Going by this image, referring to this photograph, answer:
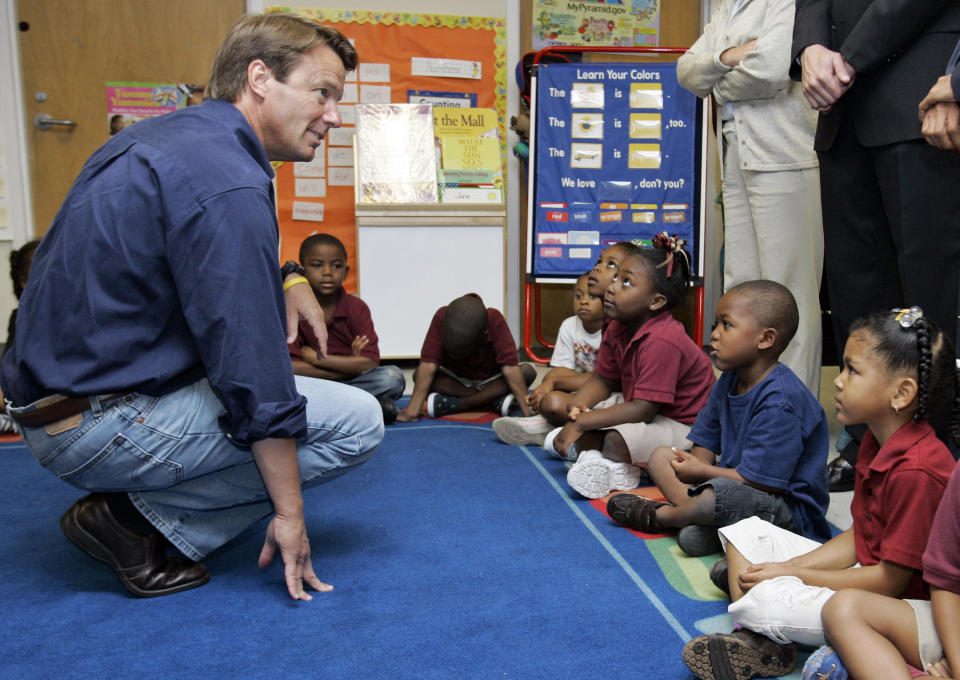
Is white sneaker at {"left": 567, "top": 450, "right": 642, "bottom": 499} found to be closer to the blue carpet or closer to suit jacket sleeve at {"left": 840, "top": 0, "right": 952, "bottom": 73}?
the blue carpet

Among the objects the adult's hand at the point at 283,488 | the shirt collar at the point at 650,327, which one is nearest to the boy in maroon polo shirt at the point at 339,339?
the shirt collar at the point at 650,327

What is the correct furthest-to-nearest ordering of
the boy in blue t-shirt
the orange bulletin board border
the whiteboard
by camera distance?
the orange bulletin board border, the whiteboard, the boy in blue t-shirt

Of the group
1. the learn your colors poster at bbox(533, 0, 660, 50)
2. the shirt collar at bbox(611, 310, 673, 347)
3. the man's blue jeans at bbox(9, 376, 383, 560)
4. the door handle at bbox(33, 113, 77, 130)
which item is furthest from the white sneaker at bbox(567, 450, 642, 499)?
the door handle at bbox(33, 113, 77, 130)

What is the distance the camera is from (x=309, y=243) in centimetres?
313

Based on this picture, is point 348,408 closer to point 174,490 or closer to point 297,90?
point 174,490

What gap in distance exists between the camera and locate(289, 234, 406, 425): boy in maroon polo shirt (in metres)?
3.09

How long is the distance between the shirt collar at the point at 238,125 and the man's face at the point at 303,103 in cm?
6

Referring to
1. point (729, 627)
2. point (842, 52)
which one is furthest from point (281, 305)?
point (842, 52)

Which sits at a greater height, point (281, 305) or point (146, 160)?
point (146, 160)

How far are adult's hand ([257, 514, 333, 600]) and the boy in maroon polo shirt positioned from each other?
1511 mm

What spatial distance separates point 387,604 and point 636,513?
652 millimetres

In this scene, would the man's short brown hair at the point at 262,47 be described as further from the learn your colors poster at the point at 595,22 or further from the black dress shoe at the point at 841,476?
the learn your colors poster at the point at 595,22

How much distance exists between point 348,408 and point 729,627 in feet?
2.78

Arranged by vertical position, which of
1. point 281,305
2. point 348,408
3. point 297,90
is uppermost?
point 297,90
